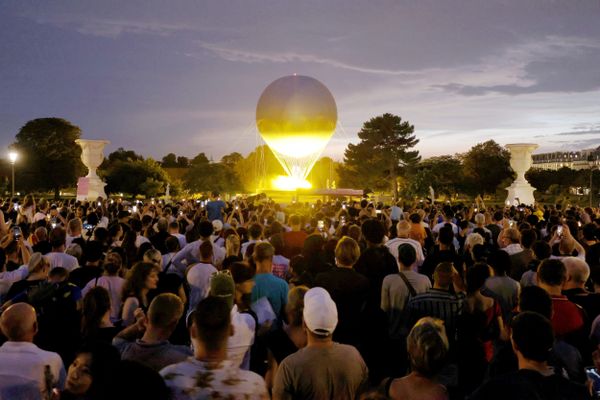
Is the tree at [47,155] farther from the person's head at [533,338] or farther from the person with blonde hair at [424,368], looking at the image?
the person's head at [533,338]

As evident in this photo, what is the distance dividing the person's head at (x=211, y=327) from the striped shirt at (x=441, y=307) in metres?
2.67

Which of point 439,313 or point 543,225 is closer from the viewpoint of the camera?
point 439,313

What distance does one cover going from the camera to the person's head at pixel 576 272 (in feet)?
18.7

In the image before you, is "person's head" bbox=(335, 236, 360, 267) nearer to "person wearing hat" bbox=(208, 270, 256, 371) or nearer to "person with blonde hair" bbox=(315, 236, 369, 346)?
"person with blonde hair" bbox=(315, 236, 369, 346)

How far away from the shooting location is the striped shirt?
5387 millimetres

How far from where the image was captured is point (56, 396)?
340 cm

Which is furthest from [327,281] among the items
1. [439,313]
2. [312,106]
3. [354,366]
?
[312,106]

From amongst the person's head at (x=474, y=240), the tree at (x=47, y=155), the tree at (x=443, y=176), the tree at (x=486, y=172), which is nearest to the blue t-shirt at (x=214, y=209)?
the person's head at (x=474, y=240)

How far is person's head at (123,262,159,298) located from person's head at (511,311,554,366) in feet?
11.8

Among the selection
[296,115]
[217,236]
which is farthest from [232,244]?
[296,115]

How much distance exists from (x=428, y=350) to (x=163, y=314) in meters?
1.83

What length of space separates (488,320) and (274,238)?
146 inches

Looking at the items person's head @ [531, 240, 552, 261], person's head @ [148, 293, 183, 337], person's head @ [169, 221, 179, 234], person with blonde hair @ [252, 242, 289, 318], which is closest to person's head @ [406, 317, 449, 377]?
person's head @ [148, 293, 183, 337]

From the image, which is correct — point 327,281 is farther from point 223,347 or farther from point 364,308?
point 223,347
